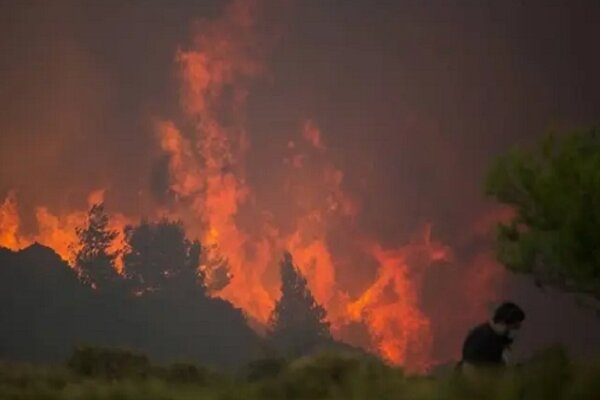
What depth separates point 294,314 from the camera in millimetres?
123312

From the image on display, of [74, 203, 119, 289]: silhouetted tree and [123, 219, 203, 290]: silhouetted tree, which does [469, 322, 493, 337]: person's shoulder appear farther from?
[123, 219, 203, 290]: silhouetted tree

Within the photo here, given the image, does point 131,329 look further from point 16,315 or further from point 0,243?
point 0,243

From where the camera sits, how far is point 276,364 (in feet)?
87.3

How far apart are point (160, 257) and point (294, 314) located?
3491cm

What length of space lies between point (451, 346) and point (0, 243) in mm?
108812

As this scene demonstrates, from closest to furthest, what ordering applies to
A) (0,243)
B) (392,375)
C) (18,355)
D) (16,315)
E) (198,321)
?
(392,375) < (18,355) < (16,315) < (198,321) < (0,243)

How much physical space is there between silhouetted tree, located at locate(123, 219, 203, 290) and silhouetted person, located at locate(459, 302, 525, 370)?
431ft

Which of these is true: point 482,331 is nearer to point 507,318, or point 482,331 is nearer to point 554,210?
point 507,318

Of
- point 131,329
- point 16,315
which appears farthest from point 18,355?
point 131,329

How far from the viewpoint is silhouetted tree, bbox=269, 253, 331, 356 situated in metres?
117

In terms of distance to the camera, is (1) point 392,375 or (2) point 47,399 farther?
(1) point 392,375

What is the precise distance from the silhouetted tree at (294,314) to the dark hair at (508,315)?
105291 mm

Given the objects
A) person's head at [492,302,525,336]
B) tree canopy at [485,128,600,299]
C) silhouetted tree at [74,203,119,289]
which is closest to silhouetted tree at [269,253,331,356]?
silhouetted tree at [74,203,119,289]

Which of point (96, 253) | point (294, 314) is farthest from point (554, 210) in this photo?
point (96, 253)
